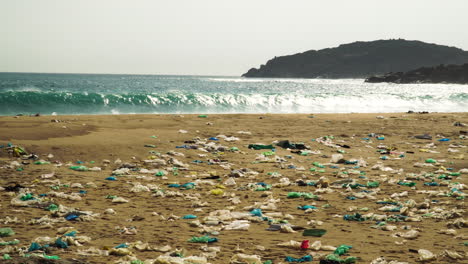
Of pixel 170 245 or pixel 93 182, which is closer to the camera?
pixel 170 245

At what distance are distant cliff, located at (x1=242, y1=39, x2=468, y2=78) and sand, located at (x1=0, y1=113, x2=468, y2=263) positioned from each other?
99.3 meters

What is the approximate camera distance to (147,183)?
19.8ft

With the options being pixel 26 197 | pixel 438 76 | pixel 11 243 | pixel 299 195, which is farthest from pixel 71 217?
pixel 438 76

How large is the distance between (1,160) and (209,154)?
12.2ft

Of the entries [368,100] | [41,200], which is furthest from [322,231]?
[368,100]

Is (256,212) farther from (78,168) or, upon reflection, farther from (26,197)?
(78,168)

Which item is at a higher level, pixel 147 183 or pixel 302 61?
pixel 302 61

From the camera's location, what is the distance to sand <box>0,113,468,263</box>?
3633mm

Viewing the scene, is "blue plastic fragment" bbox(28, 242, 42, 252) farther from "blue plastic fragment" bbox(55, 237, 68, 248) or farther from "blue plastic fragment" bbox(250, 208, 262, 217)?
"blue plastic fragment" bbox(250, 208, 262, 217)

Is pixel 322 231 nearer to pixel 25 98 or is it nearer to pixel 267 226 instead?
pixel 267 226

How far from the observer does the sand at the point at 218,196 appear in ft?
11.9

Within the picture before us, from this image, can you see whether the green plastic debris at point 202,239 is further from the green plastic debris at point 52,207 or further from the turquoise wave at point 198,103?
the turquoise wave at point 198,103

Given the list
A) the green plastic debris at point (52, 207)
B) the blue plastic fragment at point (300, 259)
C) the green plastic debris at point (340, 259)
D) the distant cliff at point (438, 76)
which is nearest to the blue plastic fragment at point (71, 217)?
the green plastic debris at point (52, 207)

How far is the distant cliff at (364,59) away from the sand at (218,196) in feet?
326
